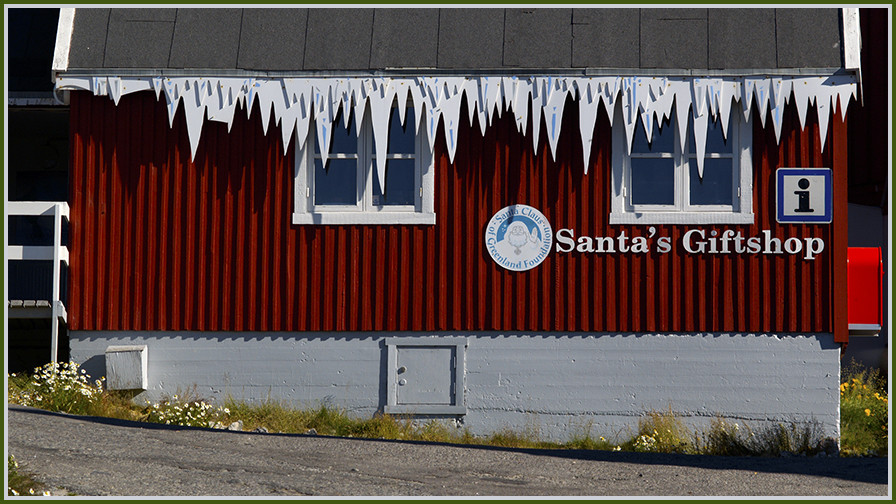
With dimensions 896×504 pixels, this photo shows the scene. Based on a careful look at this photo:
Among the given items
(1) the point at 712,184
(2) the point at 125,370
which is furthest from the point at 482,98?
(2) the point at 125,370

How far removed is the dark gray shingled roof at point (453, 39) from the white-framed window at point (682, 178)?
82cm

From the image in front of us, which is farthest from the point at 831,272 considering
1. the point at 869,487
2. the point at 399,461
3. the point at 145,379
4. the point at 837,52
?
the point at 145,379

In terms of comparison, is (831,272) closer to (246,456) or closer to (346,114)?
(346,114)

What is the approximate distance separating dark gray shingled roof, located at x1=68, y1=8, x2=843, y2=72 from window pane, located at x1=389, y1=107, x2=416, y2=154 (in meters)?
0.63

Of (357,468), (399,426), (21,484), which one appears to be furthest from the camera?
(399,426)

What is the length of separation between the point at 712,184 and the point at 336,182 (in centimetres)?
432

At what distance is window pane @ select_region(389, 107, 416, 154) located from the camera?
541 inches

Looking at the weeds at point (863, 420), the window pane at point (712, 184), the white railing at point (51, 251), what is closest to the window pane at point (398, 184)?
the window pane at point (712, 184)

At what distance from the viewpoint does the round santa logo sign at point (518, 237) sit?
1363 cm

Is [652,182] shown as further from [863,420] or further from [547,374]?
[863,420]

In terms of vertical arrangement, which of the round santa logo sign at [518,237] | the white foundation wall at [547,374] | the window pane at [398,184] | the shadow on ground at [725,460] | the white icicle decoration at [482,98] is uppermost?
the white icicle decoration at [482,98]

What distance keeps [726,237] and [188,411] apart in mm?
6369

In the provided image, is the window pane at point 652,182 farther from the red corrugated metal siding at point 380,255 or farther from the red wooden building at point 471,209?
the red corrugated metal siding at point 380,255

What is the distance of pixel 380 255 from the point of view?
13.7m
